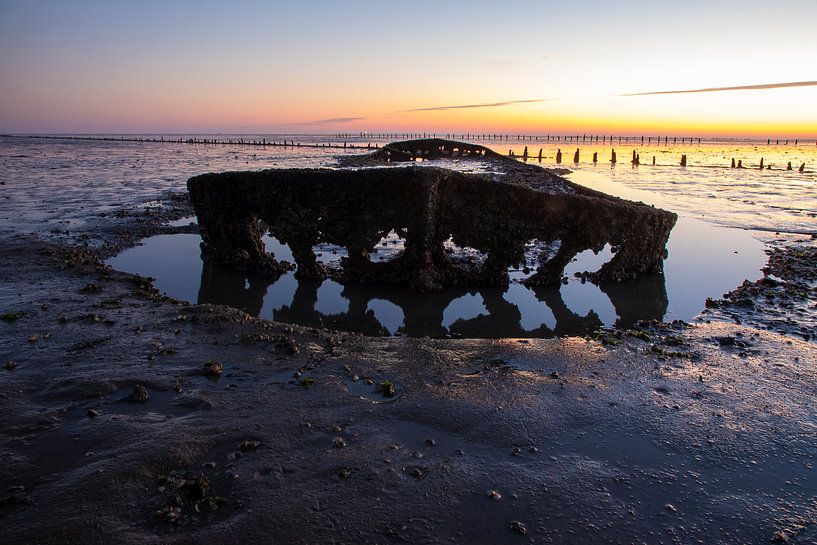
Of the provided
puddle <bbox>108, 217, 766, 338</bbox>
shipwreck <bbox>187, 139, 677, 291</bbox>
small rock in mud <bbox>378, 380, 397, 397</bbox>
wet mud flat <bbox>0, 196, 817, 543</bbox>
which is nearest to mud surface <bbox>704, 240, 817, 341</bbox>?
puddle <bbox>108, 217, 766, 338</bbox>

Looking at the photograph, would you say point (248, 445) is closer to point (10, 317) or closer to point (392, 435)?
point (392, 435)

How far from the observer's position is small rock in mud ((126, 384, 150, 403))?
6.24m

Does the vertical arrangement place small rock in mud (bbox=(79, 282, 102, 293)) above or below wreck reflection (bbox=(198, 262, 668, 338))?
above

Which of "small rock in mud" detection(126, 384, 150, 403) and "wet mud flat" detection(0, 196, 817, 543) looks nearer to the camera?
"wet mud flat" detection(0, 196, 817, 543)

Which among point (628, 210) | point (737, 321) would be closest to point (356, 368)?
point (737, 321)

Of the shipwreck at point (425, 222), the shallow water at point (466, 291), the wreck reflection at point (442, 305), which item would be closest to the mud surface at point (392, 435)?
the wreck reflection at point (442, 305)

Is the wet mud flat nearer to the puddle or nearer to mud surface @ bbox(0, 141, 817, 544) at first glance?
mud surface @ bbox(0, 141, 817, 544)

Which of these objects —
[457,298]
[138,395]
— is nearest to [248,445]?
[138,395]

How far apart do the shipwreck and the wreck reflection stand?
0.40 metres

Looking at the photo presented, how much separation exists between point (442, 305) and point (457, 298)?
63cm

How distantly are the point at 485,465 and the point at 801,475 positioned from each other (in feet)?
10.9

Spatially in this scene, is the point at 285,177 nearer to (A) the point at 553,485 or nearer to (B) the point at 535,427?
(B) the point at 535,427

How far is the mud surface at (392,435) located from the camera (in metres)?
4.43

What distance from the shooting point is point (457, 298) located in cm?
1169
